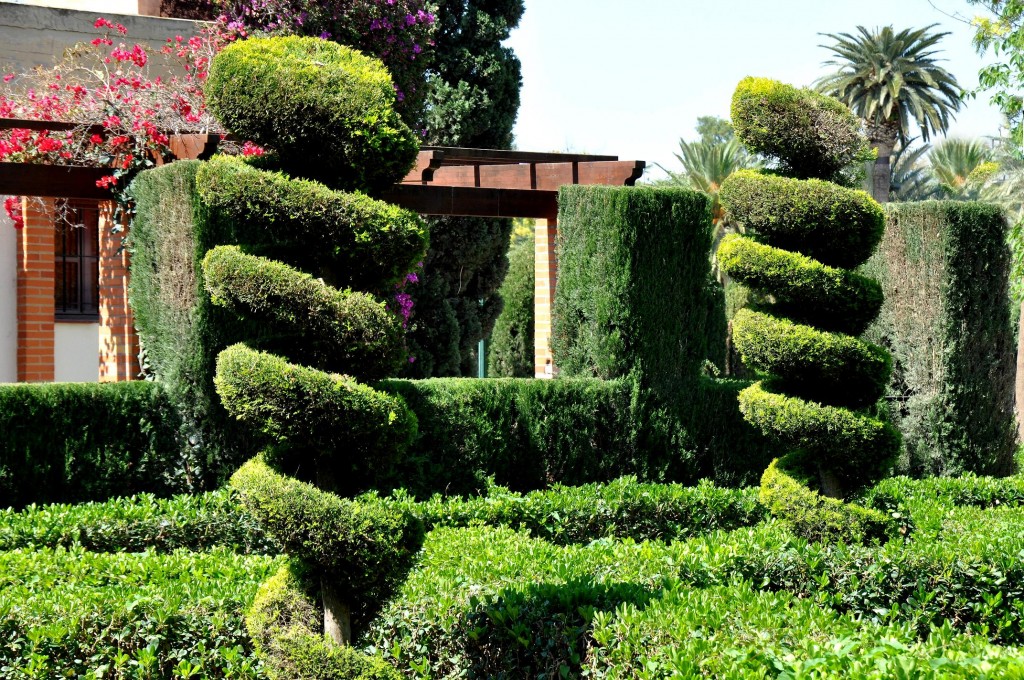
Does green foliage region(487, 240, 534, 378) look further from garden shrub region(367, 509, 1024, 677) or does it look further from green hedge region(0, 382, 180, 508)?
garden shrub region(367, 509, 1024, 677)

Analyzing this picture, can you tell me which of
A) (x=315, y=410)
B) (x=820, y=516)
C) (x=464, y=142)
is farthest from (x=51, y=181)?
(x=464, y=142)

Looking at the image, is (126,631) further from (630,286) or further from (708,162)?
(708,162)

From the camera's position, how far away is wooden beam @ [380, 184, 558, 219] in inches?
398

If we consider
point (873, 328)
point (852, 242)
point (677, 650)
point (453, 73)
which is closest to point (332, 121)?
point (677, 650)

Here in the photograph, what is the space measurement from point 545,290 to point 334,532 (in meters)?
6.96

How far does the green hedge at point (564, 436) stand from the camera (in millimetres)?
9031

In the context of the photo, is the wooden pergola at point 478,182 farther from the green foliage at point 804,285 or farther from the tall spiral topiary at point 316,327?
the tall spiral topiary at point 316,327

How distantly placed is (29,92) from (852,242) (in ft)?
29.2

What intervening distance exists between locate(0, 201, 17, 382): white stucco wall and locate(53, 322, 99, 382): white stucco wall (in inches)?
22.6

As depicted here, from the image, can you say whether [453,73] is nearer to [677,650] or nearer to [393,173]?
[393,173]

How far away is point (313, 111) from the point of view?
514cm

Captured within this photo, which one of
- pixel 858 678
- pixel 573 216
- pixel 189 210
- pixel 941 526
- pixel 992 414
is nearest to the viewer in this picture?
pixel 858 678

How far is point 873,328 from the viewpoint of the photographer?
36.8 ft

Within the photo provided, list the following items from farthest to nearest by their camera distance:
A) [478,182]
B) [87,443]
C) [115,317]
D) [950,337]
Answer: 1. [478,182]
2. [950,337]
3. [115,317]
4. [87,443]
